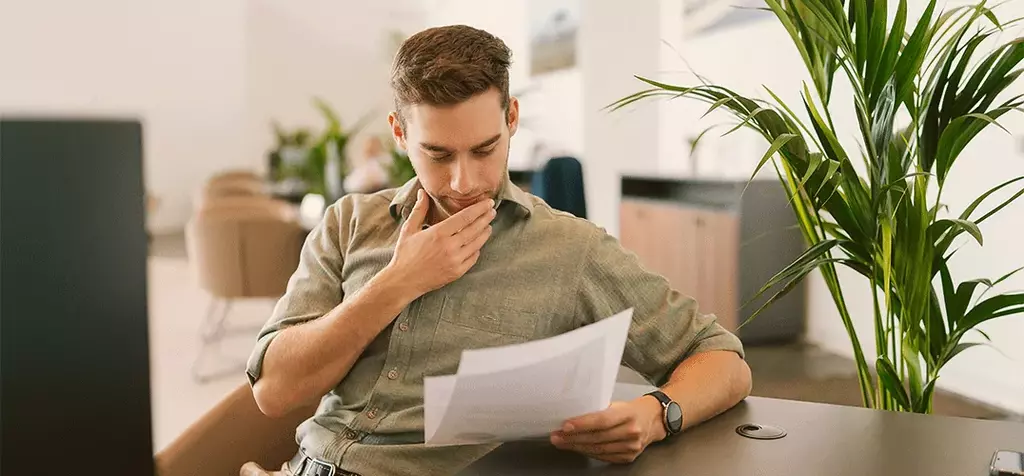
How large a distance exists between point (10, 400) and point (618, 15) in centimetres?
527

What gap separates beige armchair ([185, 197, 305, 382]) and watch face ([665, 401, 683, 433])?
11.7 ft

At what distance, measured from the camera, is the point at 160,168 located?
34.2 ft

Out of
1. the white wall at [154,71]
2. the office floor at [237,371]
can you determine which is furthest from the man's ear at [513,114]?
the white wall at [154,71]

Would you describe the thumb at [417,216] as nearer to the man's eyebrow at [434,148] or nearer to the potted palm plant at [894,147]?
the man's eyebrow at [434,148]

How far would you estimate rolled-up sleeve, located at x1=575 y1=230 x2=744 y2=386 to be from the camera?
1.31 metres

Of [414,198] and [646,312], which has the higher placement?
[414,198]

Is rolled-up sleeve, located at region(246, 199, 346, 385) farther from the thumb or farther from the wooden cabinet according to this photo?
the wooden cabinet

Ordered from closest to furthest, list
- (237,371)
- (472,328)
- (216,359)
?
(472,328), (237,371), (216,359)

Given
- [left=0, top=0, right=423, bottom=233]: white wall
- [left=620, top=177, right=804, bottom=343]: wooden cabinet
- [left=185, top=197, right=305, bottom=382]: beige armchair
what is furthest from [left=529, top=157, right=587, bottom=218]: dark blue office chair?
[left=0, top=0, right=423, bottom=233]: white wall

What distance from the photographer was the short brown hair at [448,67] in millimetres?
1253

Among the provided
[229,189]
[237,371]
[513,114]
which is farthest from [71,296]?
[229,189]

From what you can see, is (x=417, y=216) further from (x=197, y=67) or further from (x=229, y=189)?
(x=197, y=67)

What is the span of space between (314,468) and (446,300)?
0.31 m

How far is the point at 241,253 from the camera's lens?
4371 mm
